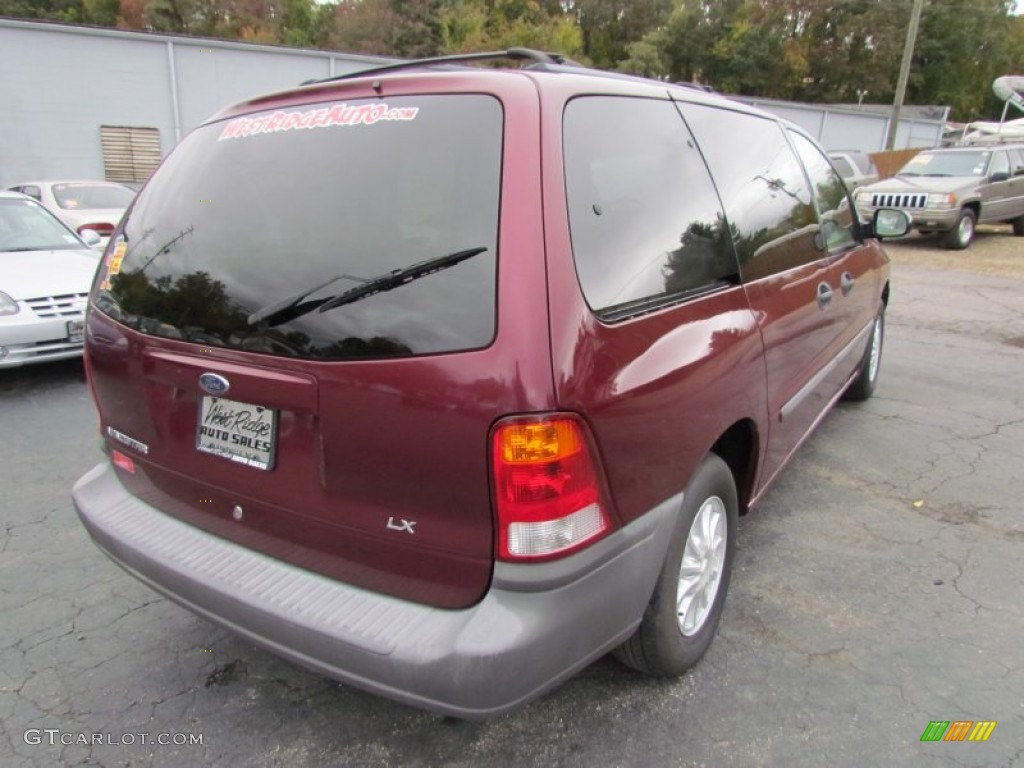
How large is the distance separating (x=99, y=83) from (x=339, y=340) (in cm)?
1942

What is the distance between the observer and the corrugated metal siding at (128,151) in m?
17.6

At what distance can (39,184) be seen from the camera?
36.3 feet

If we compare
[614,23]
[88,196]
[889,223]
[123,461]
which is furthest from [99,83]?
[614,23]

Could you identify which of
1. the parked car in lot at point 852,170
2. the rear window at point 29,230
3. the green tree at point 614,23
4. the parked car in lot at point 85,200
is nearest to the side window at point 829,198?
the rear window at point 29,230

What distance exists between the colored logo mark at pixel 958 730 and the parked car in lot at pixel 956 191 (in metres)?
11.8

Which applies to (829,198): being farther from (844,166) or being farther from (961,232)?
(844,166)

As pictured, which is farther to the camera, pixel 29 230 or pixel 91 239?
pixel 91 239

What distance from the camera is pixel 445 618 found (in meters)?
1.70

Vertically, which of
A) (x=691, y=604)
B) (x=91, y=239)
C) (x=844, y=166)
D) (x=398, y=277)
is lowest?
(x=691, y=604)

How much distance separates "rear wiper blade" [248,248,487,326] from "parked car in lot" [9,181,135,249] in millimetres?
9949

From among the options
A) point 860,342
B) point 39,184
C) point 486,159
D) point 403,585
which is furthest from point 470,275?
point 39,184

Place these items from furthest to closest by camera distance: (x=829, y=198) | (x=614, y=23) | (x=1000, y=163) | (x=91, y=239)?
(x=614, y=23)
(x=1000, y=163)
(x=91, y=239)
(x=829, y=198)

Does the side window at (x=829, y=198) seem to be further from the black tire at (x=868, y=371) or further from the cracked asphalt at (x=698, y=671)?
the cracked asphalt at (x=698, y=671)

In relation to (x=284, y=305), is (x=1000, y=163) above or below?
below
